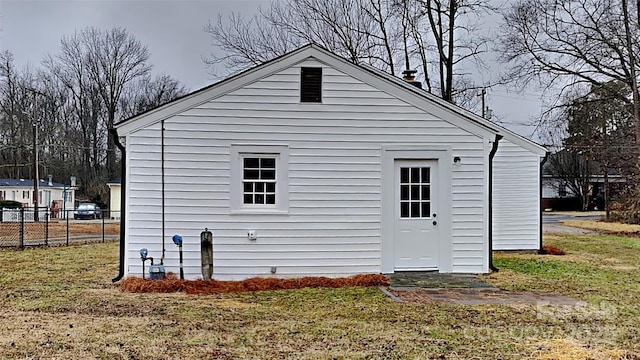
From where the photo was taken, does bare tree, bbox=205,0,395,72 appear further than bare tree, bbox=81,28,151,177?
No

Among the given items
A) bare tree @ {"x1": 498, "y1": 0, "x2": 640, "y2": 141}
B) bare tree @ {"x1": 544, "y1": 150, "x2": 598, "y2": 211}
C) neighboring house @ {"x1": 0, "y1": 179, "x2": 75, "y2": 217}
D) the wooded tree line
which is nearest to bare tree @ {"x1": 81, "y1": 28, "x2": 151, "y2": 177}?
the wooded tree line

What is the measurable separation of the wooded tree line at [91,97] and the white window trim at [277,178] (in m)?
34.6

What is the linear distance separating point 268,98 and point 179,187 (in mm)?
2066

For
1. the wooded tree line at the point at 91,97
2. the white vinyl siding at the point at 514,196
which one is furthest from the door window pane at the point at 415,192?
the wooded tree line at the point at 91,97

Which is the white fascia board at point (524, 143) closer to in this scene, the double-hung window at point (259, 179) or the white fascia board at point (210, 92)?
the white fascia board at point (210, 92)

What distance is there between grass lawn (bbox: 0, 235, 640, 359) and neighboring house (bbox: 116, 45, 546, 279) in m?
0.99

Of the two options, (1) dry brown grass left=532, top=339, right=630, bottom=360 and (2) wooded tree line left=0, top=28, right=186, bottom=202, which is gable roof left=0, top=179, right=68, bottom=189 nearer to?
(2) wooded tree line left=0, top=28, right=186, bottom=202

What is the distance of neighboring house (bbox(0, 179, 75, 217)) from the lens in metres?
41.0

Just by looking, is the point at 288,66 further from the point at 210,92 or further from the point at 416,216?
the point at 416,216

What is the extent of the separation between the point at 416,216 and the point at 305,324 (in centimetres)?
397

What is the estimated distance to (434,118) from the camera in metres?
9.40

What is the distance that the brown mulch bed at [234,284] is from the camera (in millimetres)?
8180

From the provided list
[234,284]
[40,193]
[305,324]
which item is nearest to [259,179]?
[234,284]

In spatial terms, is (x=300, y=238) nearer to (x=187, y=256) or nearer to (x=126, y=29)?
(x=187, y=256)
